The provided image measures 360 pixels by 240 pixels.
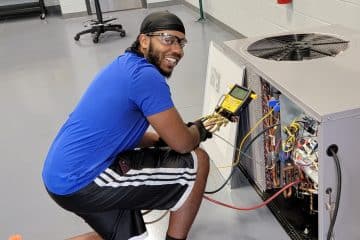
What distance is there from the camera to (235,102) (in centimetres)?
170

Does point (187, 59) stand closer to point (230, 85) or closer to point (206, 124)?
point (230, 85)

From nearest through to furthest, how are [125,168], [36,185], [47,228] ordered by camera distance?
[125,168] → [47,228] → [36,185]

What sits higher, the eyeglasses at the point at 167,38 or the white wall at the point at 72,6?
the eyeglasses at the point at 167,38

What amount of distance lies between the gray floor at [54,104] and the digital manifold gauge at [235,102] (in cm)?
56

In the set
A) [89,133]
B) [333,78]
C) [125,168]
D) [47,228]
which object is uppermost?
[333,78]

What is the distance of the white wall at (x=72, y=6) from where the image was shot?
22.2 feet

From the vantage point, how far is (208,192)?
2182 millimetres

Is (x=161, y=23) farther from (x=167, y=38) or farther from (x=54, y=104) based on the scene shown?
(x=54, y=104)

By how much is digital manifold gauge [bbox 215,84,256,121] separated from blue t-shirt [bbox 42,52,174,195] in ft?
1.06

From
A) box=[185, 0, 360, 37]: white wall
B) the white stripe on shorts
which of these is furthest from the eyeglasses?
box=[185, 0, 360, 37]: white wall

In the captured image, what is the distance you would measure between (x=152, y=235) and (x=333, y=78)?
105 centimetres

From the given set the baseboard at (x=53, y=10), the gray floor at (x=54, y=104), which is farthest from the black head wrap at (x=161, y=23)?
the baseboard at (x=53, y=10)

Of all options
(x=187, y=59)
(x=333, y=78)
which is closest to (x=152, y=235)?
(x=333, y=78)

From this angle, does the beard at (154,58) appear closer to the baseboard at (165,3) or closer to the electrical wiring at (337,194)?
Answer: the electrical wiring at (337,194)
